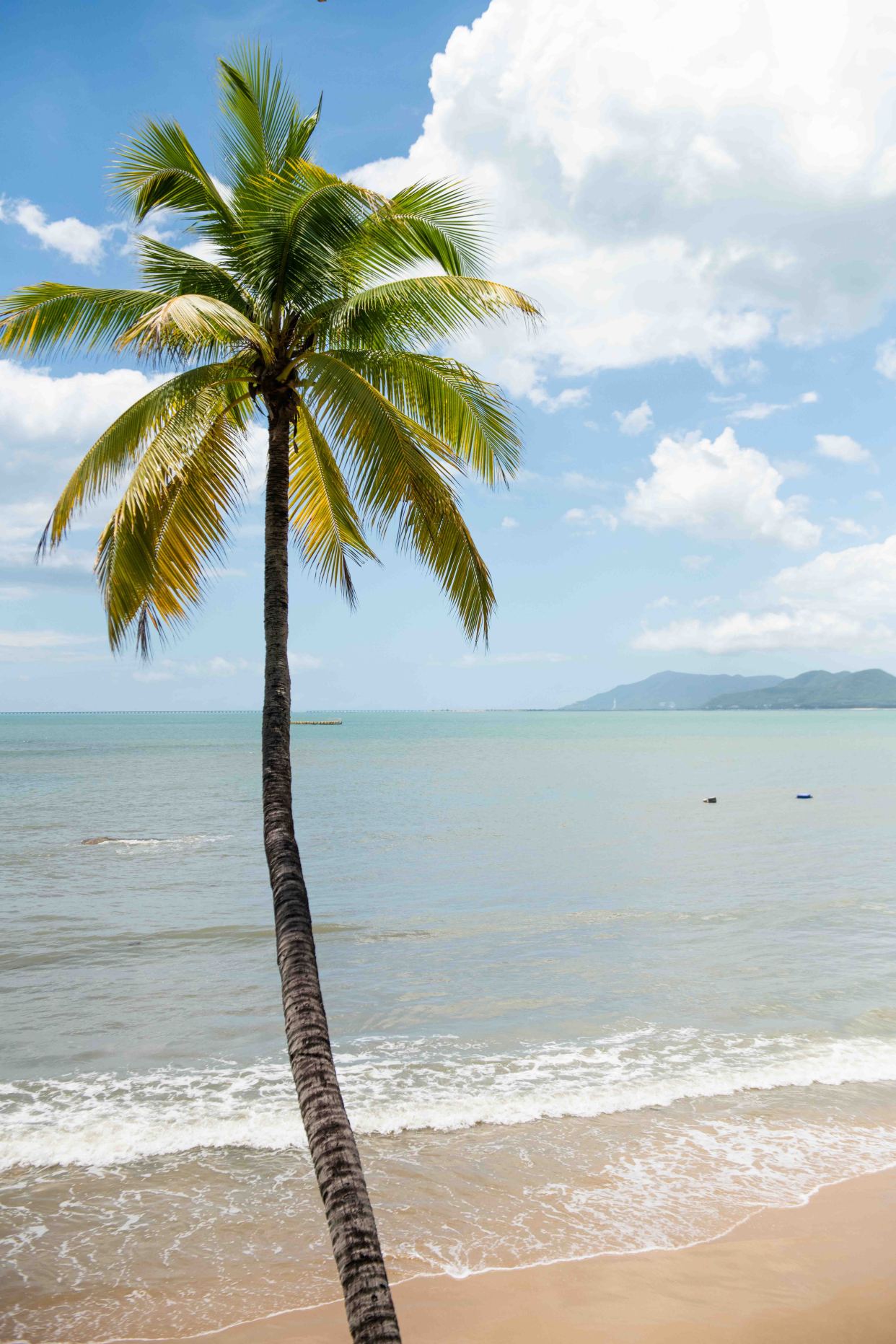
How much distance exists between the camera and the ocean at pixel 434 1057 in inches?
245

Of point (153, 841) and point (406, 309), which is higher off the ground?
point (406, 309)

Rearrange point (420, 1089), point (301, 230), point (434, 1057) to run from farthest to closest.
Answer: point (434, 1057), point (420, 1089), point (301, 230)

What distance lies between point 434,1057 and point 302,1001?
5595 mm

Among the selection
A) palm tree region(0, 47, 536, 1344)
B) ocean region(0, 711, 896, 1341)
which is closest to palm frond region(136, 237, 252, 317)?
palm tree region(0, 47, 536, 1344)

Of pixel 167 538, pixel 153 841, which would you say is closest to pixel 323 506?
pixel 167 538

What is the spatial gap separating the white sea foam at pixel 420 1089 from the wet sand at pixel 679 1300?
7.81 ft

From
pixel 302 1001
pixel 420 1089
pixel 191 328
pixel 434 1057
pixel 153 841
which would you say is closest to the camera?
pixel 302 1001

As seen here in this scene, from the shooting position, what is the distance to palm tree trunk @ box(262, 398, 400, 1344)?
3887 millimetres

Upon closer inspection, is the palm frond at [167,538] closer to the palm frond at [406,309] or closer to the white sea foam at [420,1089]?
the palm frond at [406,309]

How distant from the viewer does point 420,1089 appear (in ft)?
29.3

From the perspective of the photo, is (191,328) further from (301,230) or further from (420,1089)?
(420,1089)

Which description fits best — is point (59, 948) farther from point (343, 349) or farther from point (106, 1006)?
point (343, 349)

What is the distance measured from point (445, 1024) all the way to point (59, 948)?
783cm

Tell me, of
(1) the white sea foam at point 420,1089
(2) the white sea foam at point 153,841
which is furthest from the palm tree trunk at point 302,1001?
(2) the white sea foam at point 153,841
